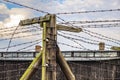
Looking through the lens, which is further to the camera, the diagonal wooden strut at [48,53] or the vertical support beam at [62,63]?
the vertical support beam at [62,63]

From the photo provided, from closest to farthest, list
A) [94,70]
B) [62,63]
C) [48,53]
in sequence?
[48,53]
[62,63]
[94,70]

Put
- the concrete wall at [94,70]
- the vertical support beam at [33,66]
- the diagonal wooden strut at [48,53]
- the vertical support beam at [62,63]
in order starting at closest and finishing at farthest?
the diagonal wooden strut at [48,53]
the vertical support beam at [33,66]
the vertical support beam at [62,63]
the concrete wall at [94,70]

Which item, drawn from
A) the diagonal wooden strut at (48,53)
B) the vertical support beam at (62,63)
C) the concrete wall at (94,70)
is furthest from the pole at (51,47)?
the concrete wall at (94,70)

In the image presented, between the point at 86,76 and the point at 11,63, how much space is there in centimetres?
699

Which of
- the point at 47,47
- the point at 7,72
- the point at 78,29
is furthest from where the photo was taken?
the point at 7,72

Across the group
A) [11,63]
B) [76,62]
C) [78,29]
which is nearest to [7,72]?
[11,63]

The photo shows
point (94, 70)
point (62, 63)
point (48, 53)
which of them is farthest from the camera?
point (94, 70)

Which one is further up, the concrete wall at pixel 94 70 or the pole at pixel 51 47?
the pole at pixel 51 47

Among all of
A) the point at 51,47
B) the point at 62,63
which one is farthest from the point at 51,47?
the point at 62,63

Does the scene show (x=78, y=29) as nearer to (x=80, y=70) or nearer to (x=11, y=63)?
(x=80, y=70)

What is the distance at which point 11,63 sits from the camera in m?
28.6

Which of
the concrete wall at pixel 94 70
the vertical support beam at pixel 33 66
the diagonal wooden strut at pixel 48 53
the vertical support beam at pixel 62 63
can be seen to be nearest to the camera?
the diagonal wooden strut at pixel 48 53

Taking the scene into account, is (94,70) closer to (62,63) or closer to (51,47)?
(62,63)

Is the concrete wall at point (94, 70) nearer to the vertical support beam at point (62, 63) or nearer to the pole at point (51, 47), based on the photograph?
the vertical support beam at point (62, 63)
